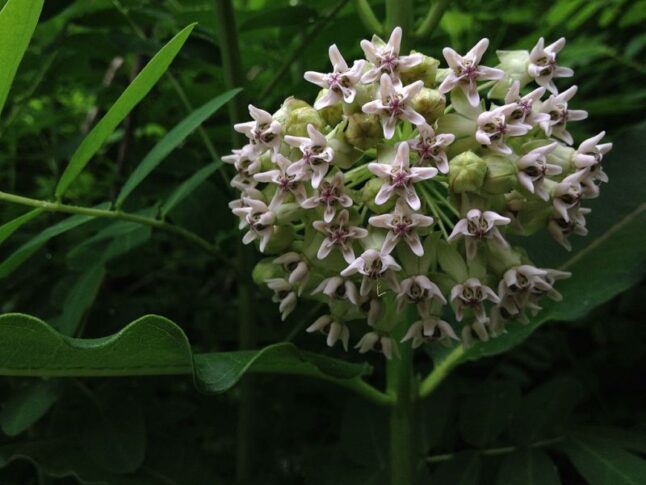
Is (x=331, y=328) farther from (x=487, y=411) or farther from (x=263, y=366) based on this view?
(x=487, y=411)

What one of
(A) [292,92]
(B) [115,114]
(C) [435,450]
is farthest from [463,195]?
(C) [435,450]

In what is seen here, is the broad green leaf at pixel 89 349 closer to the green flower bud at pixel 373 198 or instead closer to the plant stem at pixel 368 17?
the green flower bud at pixel 373 198

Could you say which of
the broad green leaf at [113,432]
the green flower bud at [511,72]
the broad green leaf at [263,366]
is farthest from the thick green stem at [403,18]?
the broad green leaf at [113,432]

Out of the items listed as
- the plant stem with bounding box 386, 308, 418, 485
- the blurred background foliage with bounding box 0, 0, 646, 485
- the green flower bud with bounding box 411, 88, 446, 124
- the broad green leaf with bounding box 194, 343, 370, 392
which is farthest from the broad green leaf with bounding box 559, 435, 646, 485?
the green flower bud with bounding box 411, 88, 446, 124

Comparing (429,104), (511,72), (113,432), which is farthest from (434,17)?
(113,432)

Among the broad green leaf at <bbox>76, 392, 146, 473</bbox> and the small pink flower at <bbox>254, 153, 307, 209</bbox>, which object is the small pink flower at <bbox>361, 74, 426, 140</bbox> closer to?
the small pink flower at <bbox>254, 153, 307, 209</bbox>
